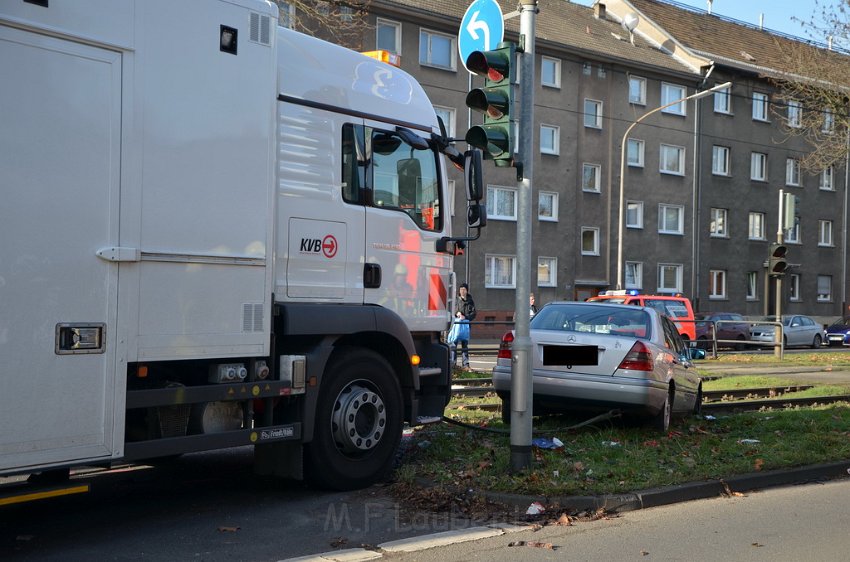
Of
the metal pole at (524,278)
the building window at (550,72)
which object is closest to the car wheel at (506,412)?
the metal pole at (524,278)

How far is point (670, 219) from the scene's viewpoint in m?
44.0

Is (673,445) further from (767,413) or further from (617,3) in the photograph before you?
(617,3)

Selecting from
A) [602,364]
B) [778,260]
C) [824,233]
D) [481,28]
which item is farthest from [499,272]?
[481,28]

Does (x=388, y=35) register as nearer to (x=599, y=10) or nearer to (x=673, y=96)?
(x=599, y=10)

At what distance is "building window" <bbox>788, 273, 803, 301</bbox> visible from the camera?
49.1 metres

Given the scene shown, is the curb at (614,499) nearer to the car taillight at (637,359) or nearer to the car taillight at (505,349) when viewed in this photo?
the car taillight at (637,359)

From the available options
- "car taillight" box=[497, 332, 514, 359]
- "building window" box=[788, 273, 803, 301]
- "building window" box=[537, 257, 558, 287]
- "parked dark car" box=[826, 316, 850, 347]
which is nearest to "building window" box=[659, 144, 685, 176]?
"building window" box=[537, 257, 558, 287]

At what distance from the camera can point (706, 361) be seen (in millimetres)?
25406

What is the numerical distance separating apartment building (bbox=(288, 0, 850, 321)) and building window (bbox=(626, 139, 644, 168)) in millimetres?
78

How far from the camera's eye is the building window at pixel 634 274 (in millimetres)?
42156

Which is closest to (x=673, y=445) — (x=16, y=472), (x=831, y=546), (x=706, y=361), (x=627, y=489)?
(x=627, y=489)

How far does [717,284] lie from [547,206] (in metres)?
11.7

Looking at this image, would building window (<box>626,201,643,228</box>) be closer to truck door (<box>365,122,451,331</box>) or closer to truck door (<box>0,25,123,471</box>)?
truck door (<box>365,122,451,331</box>)

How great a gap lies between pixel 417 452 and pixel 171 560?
3613mm
